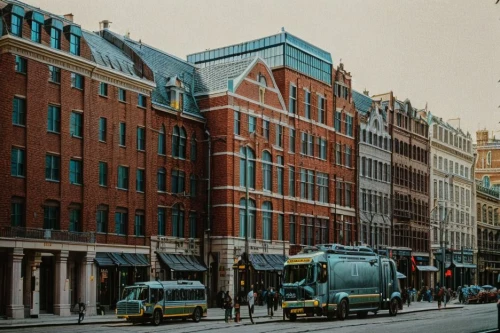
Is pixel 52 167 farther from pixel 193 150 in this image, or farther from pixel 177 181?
pixel 193 150

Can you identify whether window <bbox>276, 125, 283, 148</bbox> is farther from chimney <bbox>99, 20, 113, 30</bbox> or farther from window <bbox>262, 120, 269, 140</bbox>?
chimney <bbox>99, 20, 113, 30</bbox>

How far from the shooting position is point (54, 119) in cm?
5303

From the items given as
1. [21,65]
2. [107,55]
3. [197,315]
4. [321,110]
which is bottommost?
[197,315]

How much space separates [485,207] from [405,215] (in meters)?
30.9

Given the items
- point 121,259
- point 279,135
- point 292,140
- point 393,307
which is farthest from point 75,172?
point 292,140

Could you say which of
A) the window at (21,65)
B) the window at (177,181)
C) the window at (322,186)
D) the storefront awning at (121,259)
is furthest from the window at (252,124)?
the window at (21,65)

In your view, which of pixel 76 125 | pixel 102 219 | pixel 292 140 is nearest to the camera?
pixel 76 125

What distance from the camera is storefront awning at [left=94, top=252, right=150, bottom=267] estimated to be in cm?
5469

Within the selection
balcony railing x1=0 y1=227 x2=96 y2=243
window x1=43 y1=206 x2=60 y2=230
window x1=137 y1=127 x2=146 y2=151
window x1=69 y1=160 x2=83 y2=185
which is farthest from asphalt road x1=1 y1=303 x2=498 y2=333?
window x1=137 y1=127 x2=146 y2=151

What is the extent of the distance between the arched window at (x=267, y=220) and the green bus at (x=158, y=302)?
73.8ft

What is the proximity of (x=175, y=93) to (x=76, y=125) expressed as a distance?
11337 mm

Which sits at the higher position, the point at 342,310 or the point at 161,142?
the point at 161,142

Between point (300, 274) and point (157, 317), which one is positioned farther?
point (300, 274)

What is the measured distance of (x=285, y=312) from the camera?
46500 millimetres
